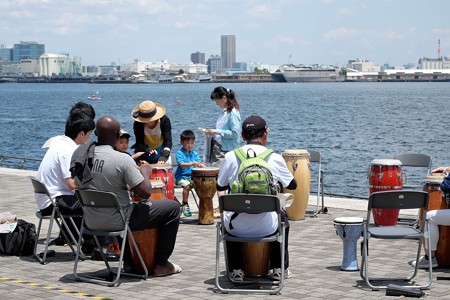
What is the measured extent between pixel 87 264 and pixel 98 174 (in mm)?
1539

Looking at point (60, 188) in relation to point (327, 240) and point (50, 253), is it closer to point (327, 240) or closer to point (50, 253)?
point (50, 253)

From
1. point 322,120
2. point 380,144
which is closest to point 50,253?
point 380,144

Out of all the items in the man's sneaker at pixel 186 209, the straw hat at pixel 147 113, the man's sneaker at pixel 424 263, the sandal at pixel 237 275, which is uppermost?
the straw hat at pixel 147 113

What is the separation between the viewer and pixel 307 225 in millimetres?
13695

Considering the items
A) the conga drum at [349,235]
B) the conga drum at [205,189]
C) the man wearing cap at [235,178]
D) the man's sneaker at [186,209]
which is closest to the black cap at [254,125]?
the man wearing cap at [235,178]

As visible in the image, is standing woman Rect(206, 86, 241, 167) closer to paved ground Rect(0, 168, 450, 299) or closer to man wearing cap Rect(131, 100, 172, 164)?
man wearing cap Rect(131, 100, 172, 164)

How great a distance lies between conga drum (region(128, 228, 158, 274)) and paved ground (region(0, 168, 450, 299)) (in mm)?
216

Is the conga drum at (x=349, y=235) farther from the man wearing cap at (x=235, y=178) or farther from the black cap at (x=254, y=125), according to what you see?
the black cap at (x=254, y=125)

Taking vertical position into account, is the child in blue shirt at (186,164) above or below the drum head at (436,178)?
below

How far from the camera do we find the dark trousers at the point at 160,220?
9.90 metres

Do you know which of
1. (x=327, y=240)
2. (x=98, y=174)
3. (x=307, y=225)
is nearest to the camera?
(x=98, y=174)

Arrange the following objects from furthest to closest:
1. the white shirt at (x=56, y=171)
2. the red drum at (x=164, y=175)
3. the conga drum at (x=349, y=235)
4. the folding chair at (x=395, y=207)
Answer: the red drum at (x=164, y=175) < the white shirt at (x=56, y=171) < the conga drum at (x=349, y=235) < the folding chair at (x=395, y=207)

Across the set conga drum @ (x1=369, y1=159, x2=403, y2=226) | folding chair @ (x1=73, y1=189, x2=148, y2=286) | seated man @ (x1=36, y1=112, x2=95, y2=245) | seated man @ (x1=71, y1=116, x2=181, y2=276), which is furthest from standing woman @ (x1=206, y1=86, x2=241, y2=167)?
folding chair @ (x1=73, y1=189, x2=148, y2=286)

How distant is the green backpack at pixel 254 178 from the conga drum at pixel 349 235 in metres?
1.07
